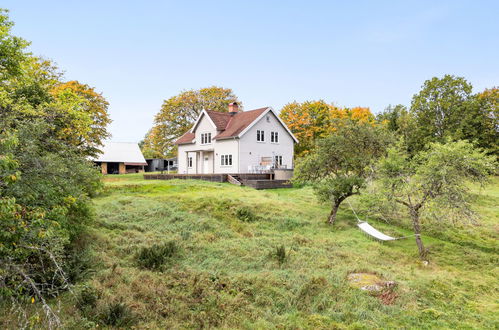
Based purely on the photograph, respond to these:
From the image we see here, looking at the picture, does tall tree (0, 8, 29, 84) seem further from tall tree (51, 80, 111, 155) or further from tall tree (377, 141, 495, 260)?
tall tree (51, 80, 111, 155)

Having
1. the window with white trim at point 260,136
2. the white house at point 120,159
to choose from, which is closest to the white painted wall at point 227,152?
the window with white trim at point 260,136

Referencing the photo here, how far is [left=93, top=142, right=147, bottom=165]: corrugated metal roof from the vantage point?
46.0 metres

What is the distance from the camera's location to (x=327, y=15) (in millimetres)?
21672

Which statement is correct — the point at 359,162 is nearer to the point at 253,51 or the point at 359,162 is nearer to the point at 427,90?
the point at 253,51

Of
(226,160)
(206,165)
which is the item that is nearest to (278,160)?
(226,160)

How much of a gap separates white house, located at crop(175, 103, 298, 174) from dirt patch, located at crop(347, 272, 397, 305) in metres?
21.4

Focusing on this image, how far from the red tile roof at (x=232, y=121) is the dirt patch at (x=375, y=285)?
22.1 m

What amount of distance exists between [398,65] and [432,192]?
1762 cm

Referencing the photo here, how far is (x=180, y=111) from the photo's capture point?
147ft

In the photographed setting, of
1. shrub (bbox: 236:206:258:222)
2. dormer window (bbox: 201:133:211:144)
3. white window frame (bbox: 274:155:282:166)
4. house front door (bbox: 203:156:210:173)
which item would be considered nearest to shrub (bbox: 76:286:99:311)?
shrub (bbox: 236:206:258:222)

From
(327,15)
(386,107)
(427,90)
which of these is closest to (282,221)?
(327,15)

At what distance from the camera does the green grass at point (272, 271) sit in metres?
6.55

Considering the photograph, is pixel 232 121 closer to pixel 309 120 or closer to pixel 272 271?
pixel 309 120

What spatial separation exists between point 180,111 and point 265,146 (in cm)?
1837
